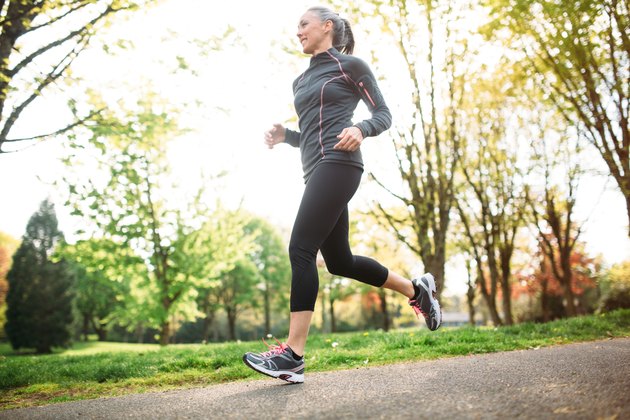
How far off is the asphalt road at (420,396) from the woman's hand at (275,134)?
5.96ft

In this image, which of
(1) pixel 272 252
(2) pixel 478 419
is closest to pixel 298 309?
(2) pixel 478 419

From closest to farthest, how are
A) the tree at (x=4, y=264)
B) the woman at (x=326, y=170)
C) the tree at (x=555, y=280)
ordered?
the woman at (x=326, y=170)
the tree at (x=555, y=280)
the tree at (x=4, y=264)

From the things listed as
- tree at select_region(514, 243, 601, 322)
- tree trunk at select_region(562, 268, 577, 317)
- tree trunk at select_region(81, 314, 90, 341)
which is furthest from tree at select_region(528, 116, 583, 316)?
tree trunk at select_region(81, 314, 90, 341)

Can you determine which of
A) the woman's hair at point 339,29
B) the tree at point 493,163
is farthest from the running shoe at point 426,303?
the tree at point 493,163

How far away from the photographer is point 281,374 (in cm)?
269

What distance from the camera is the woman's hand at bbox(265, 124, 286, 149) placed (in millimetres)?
3590

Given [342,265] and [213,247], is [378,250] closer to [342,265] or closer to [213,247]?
[213,247]

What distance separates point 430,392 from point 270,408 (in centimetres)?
79

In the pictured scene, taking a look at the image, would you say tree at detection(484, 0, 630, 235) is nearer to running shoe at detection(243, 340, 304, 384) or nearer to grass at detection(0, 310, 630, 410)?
grass at detection(0, 310, 630, 410)

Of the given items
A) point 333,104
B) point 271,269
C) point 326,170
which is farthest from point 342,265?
point 271,269

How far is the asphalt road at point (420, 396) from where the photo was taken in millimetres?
1835

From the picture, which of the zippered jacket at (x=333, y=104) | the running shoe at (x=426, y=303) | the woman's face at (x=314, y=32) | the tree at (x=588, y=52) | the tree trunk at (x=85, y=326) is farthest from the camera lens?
the tree trunk at (x=85, y=326)

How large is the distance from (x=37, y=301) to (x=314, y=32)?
133ft

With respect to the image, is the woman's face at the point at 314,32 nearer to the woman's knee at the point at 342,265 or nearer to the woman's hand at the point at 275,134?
the woman's hand at the point at 275,134
